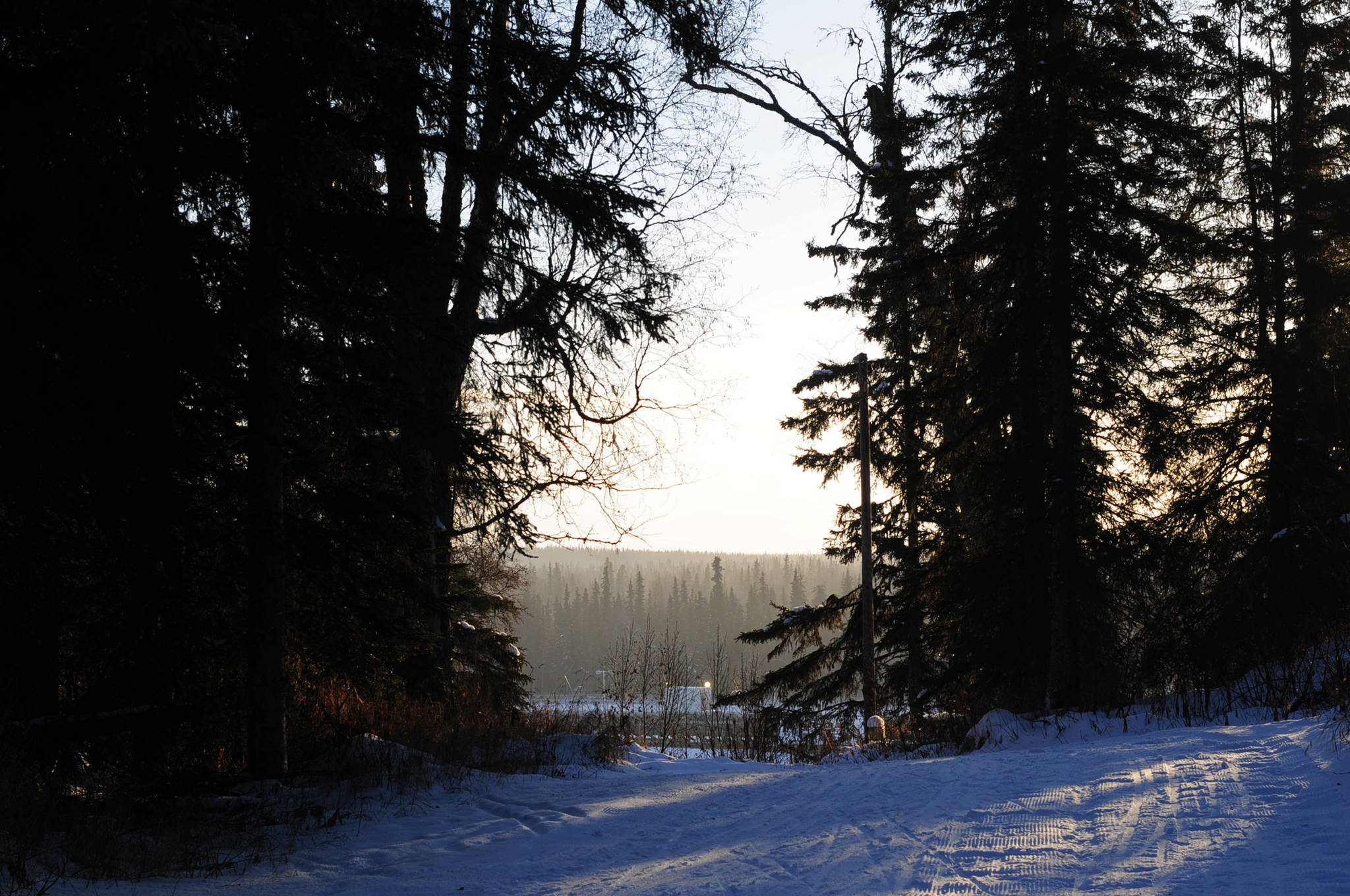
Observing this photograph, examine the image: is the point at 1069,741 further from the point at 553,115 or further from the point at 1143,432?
the point at 553,115

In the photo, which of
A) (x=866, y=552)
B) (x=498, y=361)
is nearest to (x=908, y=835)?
(x=498, y=361)

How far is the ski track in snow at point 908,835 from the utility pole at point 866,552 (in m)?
10.2

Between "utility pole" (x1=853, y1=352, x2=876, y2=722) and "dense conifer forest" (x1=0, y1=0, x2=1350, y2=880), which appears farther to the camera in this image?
"utility pole" (x1=853, y1=352, x2=876, y2=722)

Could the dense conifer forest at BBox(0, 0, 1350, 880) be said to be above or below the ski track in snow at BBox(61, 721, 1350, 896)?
above

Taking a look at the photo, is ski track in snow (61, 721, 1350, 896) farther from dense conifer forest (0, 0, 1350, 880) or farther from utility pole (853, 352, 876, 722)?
utility pole (853, 352, 876, 722)

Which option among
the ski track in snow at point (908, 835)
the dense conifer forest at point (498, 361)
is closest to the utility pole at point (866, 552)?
the dense conifer forest at point (498, 361)

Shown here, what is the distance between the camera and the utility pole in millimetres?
17328

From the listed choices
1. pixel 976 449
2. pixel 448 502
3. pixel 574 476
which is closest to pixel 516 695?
pixel 574 476

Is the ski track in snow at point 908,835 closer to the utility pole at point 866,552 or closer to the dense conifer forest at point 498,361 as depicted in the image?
the dense conifer forest at point 498,361

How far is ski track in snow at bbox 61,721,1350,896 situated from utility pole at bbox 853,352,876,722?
10.2 meters

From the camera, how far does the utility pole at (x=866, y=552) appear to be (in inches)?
682

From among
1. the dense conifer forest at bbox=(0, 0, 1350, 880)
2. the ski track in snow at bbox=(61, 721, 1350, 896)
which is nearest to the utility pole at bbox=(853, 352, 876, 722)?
the dense conifer forest at bbox=(0, 0, 1350, 880)

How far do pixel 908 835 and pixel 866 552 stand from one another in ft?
42.3

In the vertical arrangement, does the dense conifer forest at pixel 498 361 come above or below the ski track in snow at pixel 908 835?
above
